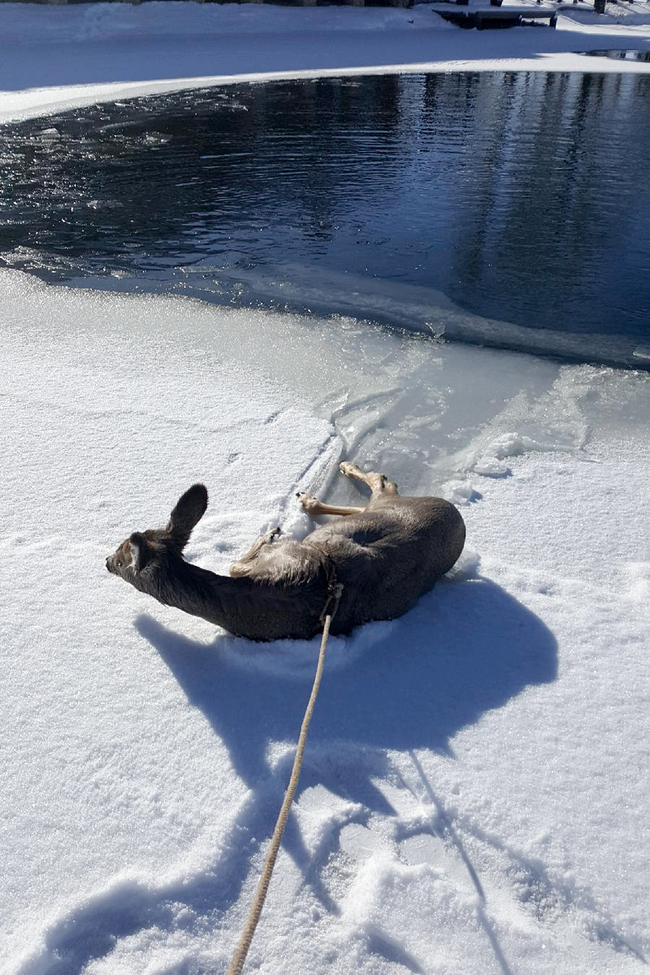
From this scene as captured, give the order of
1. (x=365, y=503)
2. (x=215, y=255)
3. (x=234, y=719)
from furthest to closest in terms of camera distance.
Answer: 1. (x=215, y=255)
2. (x=365, y=503)
3. (x=234, y=719)

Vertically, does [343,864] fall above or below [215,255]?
below

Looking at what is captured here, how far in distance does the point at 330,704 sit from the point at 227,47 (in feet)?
109

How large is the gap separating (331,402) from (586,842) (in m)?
4.47

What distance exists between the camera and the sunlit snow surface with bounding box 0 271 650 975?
113 inches

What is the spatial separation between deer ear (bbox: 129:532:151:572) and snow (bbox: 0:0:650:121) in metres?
19.4

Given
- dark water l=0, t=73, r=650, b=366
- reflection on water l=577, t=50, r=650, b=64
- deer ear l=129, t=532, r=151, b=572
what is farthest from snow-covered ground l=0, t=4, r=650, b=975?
reflection on water l=577, t=50, r=650, b=64

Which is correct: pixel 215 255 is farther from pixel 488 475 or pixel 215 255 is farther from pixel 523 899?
pixel 523 899

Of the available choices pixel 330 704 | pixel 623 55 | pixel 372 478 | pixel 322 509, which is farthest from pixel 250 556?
pixel 623 55

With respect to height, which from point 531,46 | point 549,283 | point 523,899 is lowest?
point 523,899

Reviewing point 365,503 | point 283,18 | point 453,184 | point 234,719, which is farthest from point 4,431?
point 283,18

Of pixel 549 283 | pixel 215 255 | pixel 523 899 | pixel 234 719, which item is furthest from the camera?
pixel 215 255

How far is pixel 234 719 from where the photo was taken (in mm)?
3713

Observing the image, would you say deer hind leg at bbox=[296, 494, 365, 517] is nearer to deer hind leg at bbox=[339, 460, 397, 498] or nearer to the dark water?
deer hind leg at bbox=[339, 460, 397, 498]

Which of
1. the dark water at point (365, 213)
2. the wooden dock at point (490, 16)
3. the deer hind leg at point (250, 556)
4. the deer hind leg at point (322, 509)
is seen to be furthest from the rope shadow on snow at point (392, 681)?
the wooden dock at point (490, 16)
